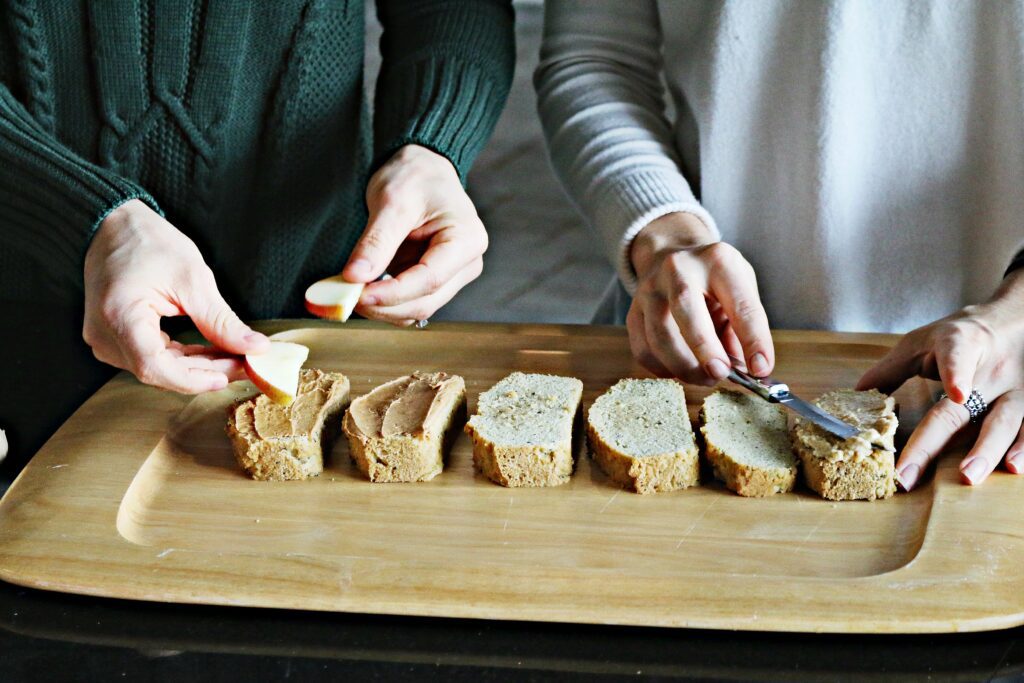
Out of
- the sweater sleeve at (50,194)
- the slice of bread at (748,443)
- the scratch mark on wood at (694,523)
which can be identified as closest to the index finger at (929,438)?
the slice of bread at (748,443)

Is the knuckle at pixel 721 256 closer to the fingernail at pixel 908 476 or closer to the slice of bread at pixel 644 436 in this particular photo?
the slice of bread at pixel 644 436

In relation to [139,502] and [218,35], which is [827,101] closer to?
[218,35]

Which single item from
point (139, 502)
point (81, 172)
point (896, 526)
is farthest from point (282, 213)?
point (896, 526)

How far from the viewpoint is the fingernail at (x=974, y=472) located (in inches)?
55.1

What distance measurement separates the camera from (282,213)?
1.97 meters

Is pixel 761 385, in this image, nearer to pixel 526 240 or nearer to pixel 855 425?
pixel 855 425

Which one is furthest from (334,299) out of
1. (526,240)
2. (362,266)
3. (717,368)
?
(526,240)

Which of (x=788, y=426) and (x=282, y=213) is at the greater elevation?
(x=282, y=213)

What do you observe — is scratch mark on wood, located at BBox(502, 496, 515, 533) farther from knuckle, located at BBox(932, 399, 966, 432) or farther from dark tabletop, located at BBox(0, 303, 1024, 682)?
knuckle, located at BBox(932, 399, 966, 432)

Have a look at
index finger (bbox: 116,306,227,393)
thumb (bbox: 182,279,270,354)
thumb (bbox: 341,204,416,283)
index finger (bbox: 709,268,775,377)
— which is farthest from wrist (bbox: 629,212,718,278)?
index finger (bbox: 116,306,227,393)

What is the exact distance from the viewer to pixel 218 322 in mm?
1455

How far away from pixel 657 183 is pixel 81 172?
1025mm

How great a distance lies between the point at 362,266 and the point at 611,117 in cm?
73

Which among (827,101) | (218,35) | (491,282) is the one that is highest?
(218,35)
